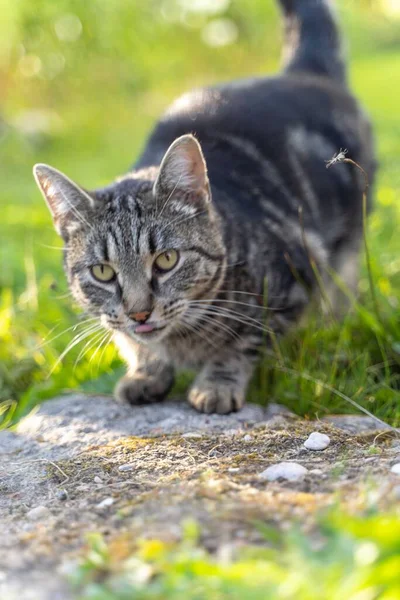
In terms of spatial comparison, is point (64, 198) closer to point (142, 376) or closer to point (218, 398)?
point (142, 376)

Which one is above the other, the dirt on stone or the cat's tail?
the cat's tail

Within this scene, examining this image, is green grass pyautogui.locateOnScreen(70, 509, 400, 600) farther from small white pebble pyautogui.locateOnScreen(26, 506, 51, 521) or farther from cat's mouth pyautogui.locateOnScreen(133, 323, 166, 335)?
cat's mouth pyautogui.locateOnScreen(133, 323, 166, 335)

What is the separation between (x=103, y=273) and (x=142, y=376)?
1.27ft

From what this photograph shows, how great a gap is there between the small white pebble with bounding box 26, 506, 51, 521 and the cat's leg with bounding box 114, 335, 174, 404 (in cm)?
85

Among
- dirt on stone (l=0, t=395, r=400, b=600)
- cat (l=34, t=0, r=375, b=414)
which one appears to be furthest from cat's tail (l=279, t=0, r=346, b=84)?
dirt on stone (l=0, t=395, r=400, b=600)

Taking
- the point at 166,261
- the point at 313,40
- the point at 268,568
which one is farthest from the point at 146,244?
the point at 313,40

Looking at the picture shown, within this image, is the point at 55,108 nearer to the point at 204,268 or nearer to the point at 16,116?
the point at 16,116

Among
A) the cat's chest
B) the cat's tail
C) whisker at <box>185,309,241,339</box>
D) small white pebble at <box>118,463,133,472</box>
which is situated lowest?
small white pebble at <box>118,463,133,472</box>

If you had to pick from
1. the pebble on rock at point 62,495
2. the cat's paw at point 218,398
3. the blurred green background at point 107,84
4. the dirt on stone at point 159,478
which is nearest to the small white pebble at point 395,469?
the dirt on stone at point 159,478

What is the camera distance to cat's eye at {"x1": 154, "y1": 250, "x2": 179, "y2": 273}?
2.06 m

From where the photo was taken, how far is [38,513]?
1360mm

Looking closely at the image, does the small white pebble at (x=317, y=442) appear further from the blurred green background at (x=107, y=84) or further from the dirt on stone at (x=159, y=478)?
the blurred green background at (x=107, y=84)

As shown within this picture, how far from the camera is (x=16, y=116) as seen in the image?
10.0 meters

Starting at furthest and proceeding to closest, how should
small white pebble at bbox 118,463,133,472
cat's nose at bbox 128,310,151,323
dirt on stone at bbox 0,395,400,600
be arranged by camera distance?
cat's nose at bbox 128,310,151,323
small white pebble at bbox 118,463,133,472
dirt on stone at bbox 0,395,400,600
